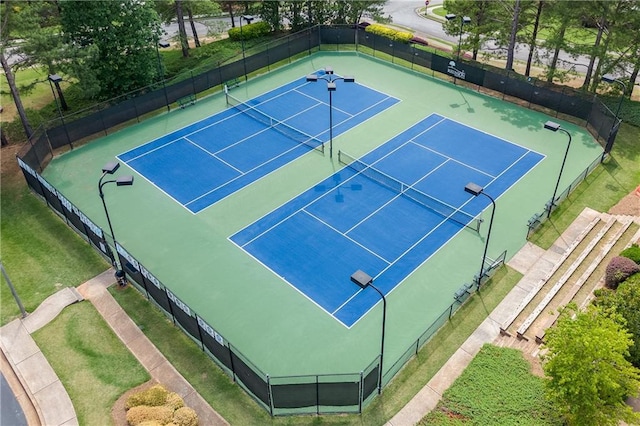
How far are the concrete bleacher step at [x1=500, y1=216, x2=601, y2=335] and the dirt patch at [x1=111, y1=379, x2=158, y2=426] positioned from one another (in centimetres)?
1476

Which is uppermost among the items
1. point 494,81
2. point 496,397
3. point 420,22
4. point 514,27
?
point 514,27

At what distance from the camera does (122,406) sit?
20938 millimetres

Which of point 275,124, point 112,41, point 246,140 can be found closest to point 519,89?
point 275,124

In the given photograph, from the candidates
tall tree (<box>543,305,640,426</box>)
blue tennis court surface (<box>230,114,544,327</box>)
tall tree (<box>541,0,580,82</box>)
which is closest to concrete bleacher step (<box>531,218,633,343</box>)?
tall tree (<box>543,305,640,426</box>)

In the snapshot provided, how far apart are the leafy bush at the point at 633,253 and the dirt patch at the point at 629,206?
5.28 metres

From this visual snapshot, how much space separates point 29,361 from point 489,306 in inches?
783

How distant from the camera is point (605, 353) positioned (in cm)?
1758

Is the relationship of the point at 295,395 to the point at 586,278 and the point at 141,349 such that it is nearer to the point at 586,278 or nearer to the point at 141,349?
the point at 141,349

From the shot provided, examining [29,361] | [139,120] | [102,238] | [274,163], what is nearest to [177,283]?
[102,238]

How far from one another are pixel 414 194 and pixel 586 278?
10.1 metres

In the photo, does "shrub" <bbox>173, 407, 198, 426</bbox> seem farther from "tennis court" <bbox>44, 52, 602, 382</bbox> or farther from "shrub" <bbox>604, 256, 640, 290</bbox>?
"shrub" <bbox>604, 256, 640, 290</bbox>

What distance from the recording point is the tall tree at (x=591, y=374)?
17672 millimetres

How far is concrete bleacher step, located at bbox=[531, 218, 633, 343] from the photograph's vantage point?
2347 centimetres

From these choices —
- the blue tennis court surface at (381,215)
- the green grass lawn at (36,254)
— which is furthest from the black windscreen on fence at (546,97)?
the green grass lawn at (36,254)
